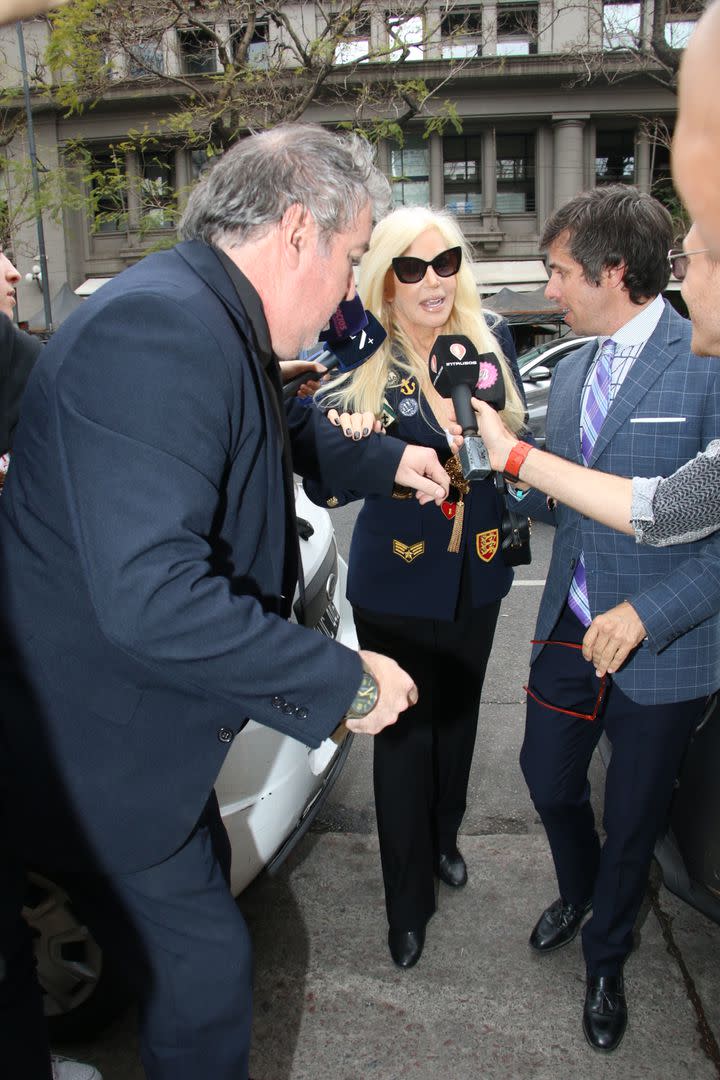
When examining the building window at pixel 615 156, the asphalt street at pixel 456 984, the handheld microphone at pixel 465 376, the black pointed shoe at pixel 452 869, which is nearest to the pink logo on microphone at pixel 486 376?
the handheld microphone at pixel 465 376

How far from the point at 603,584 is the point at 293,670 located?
3.70ft

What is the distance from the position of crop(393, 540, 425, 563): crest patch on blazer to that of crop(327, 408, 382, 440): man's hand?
357 mm

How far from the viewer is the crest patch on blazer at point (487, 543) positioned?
2.83 meters

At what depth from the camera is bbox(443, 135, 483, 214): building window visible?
29.2 meters

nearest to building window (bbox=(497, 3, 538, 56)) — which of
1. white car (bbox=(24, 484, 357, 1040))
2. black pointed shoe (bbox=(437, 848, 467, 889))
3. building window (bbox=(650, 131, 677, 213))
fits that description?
building window (bbox=(650, 131, 677, 213))

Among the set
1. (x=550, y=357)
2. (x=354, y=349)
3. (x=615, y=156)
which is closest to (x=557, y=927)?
(x=354, y=349)

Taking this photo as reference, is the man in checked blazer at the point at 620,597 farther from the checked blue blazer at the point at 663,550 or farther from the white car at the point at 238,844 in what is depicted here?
the white car at the point at 238,844

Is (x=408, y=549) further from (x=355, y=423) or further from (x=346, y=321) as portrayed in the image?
(x=346, y=321)

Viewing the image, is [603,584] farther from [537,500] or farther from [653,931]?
[653,931]

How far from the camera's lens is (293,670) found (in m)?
1.60

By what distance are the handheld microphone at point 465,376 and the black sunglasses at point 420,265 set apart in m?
0.38

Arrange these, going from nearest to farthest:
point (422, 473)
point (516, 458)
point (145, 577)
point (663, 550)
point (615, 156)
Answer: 1. point (145, 577)
2. point (516, 458)
3. point (663, 550)
4. point (422, 473)
5. point (615, 156)

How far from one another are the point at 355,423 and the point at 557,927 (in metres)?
1.61

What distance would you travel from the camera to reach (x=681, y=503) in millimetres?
2064
